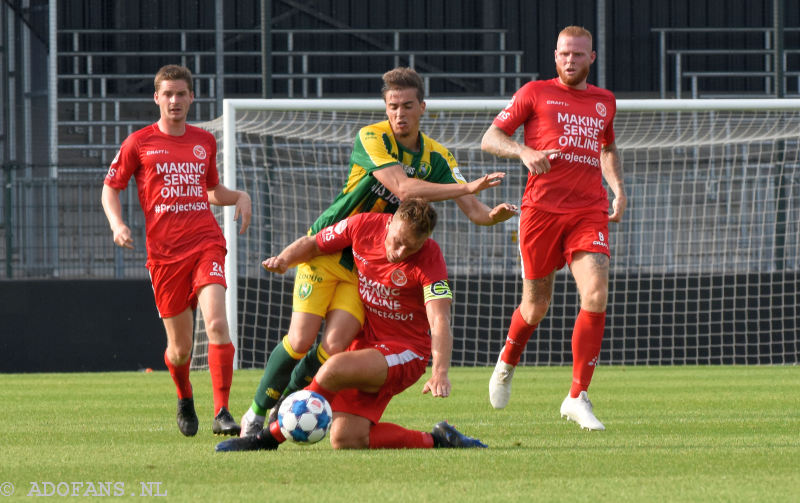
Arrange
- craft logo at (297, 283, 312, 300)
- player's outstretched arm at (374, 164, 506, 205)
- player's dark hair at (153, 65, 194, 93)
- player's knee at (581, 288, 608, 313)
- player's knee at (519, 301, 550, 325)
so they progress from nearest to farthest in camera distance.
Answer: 1. player's outstretched arm at (374, 164, 506, 205)
2. craft logo at (297, 283, 312, 300)
3. player's dark hair at (153, 65, 194, 93)
4. player's knee at (581, 288, 608, 313)
5. player's knee at (519, 301, 550, 325)

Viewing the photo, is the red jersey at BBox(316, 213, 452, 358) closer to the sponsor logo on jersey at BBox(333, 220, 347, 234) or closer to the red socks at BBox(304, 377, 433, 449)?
the sponsor logo on jersey at BBox(333, 220, 347, 234)

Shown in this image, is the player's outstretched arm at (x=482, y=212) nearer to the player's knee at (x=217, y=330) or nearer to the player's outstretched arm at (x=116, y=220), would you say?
the player's knee at (x=217, y=330)

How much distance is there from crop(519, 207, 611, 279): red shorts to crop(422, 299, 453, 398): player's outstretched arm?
1607 mm

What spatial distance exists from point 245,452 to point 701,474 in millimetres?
1827

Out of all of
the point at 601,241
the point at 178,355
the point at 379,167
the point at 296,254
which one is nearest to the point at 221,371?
the point at 178,355

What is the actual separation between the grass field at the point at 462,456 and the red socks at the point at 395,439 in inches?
7.8

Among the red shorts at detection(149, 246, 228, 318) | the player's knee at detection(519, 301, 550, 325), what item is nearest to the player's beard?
the player's knee at detection(519, 301, 550, 325)

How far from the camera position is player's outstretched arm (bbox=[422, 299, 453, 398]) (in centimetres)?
457

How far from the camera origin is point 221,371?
19.6ft

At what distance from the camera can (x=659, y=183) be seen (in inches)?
573

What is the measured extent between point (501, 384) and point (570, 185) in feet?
4.11

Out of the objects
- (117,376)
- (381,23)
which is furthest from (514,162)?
(381,23)

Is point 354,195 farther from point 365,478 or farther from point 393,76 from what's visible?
point 365,478

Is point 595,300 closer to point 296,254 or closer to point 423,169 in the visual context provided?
point 423,169
